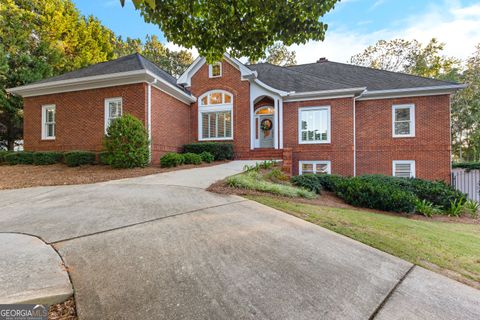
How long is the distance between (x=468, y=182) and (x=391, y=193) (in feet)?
27.8

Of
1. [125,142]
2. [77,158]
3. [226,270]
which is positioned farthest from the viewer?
[77,158]

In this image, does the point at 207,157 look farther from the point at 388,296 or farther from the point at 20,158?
the point at 388,296

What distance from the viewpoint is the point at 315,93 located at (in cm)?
1216

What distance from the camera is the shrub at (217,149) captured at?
40.0 feet

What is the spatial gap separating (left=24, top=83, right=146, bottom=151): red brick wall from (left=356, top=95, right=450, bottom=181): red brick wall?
11.5m

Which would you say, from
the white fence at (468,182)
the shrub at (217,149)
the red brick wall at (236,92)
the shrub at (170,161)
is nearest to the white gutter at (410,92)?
the white fence at (468,182)

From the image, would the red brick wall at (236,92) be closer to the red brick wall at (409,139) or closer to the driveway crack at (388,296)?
the red brick wall at (409,139)

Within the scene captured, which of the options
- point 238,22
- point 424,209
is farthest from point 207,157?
point 424,209

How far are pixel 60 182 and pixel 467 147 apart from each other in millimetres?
38776

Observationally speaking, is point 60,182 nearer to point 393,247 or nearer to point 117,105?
point 117,105

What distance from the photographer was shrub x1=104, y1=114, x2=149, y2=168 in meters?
8.84

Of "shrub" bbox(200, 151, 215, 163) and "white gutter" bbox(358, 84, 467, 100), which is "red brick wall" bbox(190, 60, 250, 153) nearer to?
"shrub" bbox(200, 151, 215, 163)

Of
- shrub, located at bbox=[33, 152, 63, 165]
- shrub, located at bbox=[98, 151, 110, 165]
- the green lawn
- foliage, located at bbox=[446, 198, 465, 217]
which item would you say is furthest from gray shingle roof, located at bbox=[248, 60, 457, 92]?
shrub, located at bbox=[33, 152, 63, 165]

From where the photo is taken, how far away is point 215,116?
1360 cm
